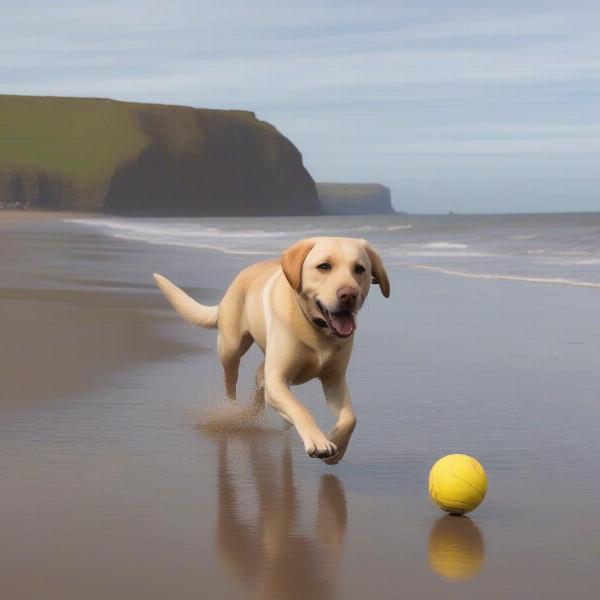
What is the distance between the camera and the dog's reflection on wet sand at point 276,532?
3692mm

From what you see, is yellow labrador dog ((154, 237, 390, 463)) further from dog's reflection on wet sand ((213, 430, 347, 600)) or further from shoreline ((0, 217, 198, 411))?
shoreline ((0, 217, 198, 411))

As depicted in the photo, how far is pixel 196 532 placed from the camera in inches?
167

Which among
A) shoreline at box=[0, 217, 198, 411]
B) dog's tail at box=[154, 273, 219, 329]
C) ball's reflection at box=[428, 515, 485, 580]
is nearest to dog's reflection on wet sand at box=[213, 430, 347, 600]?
ball's reflection at box=[428, 515, 485, 580]

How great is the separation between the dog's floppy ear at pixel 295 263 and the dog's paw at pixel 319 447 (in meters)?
0.71

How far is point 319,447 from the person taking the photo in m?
4.96

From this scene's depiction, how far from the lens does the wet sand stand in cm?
377

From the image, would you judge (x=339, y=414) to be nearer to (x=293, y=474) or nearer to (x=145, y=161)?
(x=293, y=474)

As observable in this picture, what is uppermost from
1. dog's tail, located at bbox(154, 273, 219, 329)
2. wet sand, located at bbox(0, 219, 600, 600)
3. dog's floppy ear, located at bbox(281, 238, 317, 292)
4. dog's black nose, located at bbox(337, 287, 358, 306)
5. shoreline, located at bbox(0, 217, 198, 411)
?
dog's floppy ear, located at bbox(281, 238, 317, 292)

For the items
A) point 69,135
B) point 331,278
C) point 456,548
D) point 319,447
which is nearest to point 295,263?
point 331,278

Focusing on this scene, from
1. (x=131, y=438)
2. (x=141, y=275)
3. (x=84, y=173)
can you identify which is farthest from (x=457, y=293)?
(x=84, y=173)

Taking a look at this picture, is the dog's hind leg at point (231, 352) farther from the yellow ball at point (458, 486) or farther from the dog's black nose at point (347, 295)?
the yellow ball at point (458, 486)

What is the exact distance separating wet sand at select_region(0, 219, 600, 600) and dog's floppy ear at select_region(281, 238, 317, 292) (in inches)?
29.6

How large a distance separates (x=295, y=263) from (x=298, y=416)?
0.62 meters

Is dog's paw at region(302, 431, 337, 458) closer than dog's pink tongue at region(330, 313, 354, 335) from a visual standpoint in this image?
Yes
